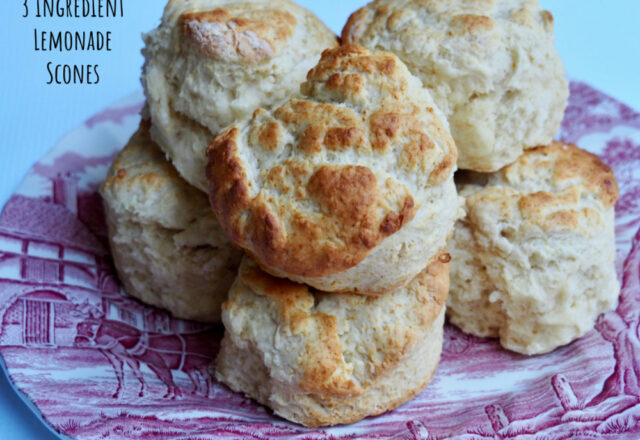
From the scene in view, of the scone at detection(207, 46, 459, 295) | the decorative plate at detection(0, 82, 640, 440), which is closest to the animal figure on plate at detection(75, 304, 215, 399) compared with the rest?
the decorative plate at detection(0, 82, 640, 440)

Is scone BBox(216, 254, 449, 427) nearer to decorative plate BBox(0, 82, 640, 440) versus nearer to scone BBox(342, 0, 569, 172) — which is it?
decorative plate BBox(0, 82, 640, 440)

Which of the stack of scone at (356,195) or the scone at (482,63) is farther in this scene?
the scone at (482,63)

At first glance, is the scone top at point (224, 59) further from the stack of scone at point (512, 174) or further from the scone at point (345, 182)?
the stack of scone at point (512, 174)

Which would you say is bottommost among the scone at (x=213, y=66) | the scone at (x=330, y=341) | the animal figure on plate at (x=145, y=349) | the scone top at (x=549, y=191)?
the animal figure on plate at (x=145, y=349)

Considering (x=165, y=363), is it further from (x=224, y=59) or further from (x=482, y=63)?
(x=482, y=63)

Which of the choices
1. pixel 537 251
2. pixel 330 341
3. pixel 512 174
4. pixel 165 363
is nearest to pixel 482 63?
pixel 512 174

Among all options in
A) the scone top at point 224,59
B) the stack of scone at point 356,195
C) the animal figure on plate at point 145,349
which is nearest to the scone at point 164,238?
the stack of scone at point 356,195

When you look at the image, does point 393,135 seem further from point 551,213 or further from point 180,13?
point 180,13
